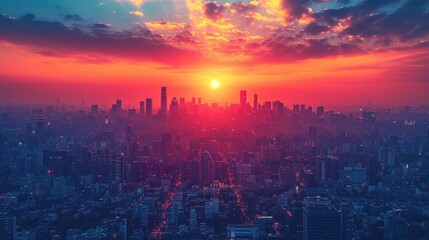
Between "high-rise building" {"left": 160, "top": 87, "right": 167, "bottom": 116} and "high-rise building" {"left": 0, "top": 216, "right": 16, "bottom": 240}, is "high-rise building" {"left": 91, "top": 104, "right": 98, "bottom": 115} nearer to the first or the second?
"high-rise building" {"left": 160, "top": 87, "right": 167, "bottom": 116}

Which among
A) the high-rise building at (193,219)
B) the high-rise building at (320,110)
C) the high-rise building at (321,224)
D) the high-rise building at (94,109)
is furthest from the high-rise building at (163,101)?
the high-rise building at (321,224)

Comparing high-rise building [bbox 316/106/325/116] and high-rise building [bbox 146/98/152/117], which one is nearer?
high-rise building [bbox 316/106/325/116]

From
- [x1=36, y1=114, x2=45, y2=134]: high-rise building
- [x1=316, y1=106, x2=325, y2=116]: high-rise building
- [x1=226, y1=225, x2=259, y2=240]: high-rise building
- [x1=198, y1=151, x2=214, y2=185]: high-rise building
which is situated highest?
[x1=316, y1=106, x2=325, y2=116]: high-rise building

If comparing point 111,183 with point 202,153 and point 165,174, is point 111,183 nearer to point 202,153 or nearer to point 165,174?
point 165,174

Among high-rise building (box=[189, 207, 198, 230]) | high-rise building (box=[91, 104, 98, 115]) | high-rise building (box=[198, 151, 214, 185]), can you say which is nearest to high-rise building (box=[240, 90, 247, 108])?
high-rise building (box=[198, 151, 214, 185])

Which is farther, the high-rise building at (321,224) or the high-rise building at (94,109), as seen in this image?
the high-rise building at (94,109)

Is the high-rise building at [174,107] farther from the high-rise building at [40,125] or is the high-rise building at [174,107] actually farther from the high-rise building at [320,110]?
the high-rise building at [320,110]

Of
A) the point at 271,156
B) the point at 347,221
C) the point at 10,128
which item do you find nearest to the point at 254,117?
the point at 271,156
